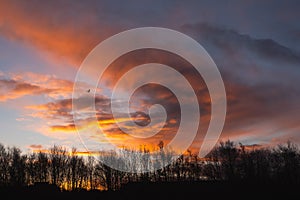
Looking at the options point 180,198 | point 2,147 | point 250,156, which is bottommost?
point 180,198

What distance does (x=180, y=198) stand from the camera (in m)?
36.7

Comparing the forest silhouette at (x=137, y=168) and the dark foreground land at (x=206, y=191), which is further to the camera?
the forest silhouette at (x=137, y=168)

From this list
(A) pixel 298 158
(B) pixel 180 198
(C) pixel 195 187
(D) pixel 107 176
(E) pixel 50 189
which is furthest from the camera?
(D) pixel 107 176

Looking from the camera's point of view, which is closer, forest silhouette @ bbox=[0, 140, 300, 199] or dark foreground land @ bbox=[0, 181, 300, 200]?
dark foreground land @ bbox=[0, 181, 300, 200]

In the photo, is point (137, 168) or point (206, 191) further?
point (137, 168)

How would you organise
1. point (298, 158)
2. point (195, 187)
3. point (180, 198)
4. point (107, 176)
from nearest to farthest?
point (180, 198) → point (195, 187) → point (298, 158) → point (107, 176)

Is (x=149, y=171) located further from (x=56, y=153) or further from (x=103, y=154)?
(x=56, y=153)

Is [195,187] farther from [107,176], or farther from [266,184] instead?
[107,176]

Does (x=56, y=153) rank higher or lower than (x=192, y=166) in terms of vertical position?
higher

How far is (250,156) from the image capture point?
285 ft

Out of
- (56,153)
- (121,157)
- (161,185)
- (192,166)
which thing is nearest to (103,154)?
(121,157)

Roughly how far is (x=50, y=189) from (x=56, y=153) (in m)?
38.5

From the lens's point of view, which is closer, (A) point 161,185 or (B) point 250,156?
(A) point 161,185

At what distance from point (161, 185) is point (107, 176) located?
161 feet
